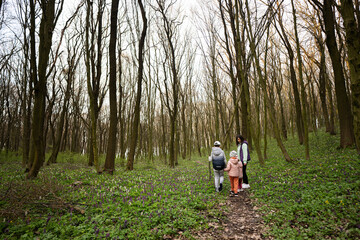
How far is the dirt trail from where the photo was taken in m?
3.83

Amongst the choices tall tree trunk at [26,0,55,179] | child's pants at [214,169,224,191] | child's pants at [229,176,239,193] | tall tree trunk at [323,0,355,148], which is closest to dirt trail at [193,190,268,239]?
child's pants at [229,176,239,193]

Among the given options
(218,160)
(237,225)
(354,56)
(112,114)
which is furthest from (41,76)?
(354,56)

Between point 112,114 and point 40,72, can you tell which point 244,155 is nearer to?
point 112,114

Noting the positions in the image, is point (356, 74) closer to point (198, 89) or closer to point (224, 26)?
point (224, 26)

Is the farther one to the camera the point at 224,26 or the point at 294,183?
the point at 224,26

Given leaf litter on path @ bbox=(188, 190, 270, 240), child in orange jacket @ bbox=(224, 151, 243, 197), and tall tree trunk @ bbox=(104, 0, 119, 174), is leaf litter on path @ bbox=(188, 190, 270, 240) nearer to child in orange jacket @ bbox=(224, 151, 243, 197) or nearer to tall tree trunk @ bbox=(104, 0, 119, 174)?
child in orange jacket @ bbox=(224, 151, 243, 197)

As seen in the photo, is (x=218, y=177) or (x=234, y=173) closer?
(x=234, y=173)

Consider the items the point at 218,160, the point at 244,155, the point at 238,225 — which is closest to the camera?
the point at 238,225

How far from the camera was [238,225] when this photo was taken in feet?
14.2

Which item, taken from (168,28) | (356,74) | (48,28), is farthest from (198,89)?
(356,74)

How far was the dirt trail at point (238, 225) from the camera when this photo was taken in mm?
3830

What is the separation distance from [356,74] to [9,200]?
8998 millimetres

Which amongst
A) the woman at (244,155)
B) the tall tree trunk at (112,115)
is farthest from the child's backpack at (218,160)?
the tall tree trunk at (112,115)

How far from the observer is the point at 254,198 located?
5852mm
